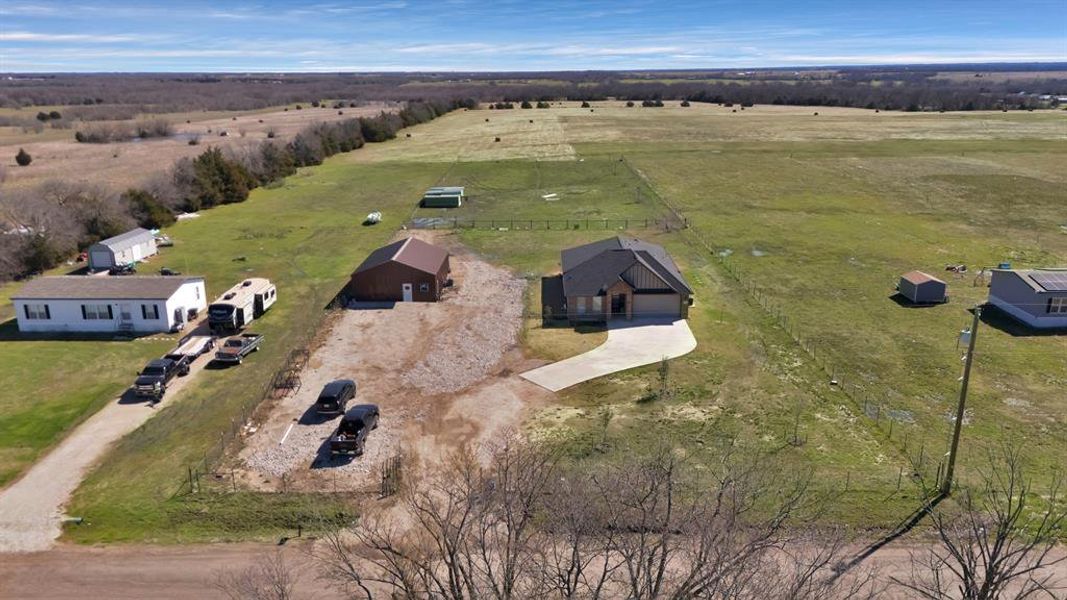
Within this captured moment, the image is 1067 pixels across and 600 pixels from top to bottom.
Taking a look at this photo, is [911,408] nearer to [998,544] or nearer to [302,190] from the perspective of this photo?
[998,544]

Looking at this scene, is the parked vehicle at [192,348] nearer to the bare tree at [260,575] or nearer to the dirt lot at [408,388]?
the dirt lot at [408,388]

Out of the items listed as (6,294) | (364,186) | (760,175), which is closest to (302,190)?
(364,186)

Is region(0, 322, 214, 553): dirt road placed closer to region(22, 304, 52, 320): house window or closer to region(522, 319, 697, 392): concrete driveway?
region(22, 304, 52, 320): house window

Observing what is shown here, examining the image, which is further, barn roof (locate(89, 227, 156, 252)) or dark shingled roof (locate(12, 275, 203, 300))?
barn roof (locate(89, 227, 156, 252))

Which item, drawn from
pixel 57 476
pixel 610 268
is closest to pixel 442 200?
pixel 610 268

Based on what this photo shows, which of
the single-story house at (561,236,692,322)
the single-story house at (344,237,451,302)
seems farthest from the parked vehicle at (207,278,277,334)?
the single-story house at (561,236,692,322)
